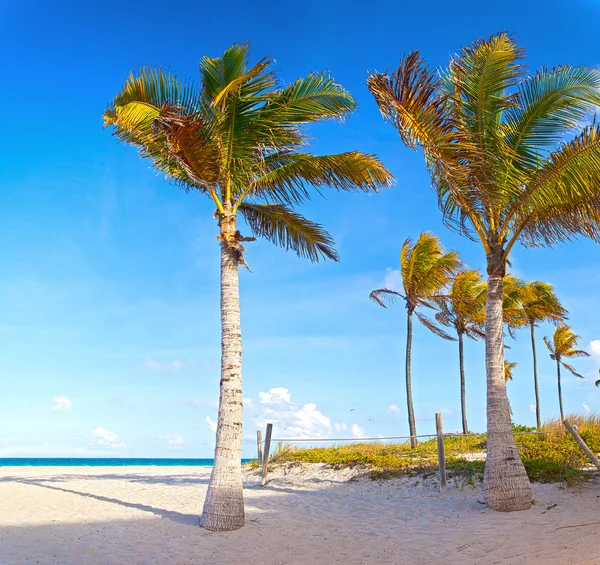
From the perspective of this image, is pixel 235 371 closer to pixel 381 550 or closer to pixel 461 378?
pixel 381 550

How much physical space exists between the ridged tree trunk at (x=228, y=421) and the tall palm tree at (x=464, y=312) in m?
15.9

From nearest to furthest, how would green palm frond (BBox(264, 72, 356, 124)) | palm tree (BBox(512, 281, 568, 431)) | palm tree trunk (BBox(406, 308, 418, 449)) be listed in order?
green palm frond (BBox(264, 72, 356, 124))
palm tree trunk (BBox(406, 308, 418, 449))
palm tree (BBox(512, 281, 568, 431))

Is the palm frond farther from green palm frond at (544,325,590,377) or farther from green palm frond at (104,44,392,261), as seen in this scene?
green palm frond at (544,325,590,377)

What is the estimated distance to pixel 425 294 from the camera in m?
22.4

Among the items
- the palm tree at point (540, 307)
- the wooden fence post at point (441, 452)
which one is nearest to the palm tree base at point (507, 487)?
the wooden fence post at point (441, 452)

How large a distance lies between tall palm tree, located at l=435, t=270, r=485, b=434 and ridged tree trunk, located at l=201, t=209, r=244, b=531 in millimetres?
15883

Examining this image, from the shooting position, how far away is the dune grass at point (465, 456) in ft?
38.6

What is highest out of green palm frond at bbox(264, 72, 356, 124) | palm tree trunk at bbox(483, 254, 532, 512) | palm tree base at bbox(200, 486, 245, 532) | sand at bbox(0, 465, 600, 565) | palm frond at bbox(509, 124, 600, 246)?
green palm frond at bbox(264, 72, 356, 124)

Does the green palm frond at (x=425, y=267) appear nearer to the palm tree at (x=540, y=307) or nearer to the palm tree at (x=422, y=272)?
the palm tree at (x=422, y=272)

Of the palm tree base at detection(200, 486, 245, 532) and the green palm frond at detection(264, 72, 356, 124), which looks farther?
the green palm frond at detection(264, 72, 356, 124)

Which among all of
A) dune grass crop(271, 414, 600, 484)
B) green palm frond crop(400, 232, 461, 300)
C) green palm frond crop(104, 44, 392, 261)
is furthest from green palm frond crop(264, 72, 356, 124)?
green palm frond crop(400, 232, 461, 300)

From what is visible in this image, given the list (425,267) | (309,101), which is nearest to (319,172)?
(309,101)

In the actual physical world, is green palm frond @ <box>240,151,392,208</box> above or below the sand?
above

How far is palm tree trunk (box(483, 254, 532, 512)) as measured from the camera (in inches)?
376
